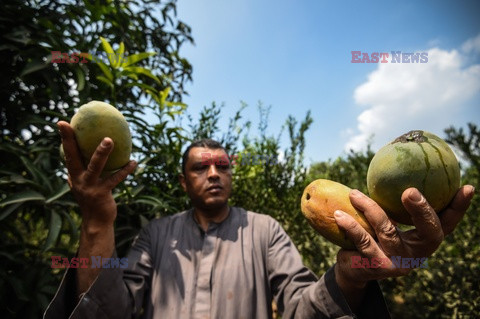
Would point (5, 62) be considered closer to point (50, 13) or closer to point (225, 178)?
point (50, 13)

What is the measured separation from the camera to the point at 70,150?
1194 mm

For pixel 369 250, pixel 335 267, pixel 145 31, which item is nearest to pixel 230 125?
pixel 145 31

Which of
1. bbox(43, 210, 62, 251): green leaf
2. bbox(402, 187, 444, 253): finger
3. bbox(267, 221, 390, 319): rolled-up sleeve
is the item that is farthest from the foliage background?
bbox(402, 187, 444, 253): finger

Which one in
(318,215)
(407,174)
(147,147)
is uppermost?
(147,147)

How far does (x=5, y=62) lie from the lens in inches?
79.9

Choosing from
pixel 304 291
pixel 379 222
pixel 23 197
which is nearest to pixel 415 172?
pixel 379 222

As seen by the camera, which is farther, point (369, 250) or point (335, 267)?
point (335, 267)

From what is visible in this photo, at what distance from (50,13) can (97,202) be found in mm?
1795

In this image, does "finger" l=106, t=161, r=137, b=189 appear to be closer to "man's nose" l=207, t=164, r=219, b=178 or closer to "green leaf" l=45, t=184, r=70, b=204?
"green leaf" l=45, t=184, r=70, b=204

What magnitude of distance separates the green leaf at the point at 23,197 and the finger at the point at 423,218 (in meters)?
1.80

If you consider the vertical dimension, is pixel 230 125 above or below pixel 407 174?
above

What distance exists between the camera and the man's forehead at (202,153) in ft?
7.79

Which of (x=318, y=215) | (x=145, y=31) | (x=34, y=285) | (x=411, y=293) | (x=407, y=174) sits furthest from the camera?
(x=411, y=293)

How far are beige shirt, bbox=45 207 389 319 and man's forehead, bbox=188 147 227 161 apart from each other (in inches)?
19.7
